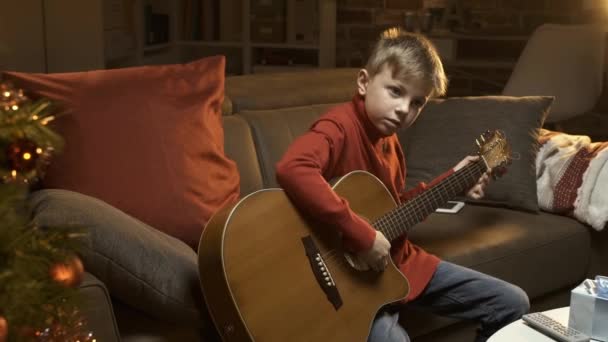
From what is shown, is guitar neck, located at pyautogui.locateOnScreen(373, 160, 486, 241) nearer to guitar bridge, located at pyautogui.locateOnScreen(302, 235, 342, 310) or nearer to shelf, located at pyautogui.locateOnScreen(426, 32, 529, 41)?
guitar bridge, located at pyautogui.locateOnScreen(302, 235, 342, 310)

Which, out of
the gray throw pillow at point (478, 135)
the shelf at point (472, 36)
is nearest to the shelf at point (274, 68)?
the shelf at point (472, 36)

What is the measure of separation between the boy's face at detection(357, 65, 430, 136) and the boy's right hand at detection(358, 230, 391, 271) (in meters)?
0.28

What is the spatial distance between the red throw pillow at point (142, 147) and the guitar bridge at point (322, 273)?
34 centimetres

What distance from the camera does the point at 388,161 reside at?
2109 mm

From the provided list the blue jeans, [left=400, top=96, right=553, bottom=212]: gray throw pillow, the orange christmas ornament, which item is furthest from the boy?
the orange christmas ornament

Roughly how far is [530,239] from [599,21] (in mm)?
2762

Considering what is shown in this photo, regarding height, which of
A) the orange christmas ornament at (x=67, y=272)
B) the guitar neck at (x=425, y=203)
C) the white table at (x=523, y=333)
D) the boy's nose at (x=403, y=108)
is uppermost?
the boy's nose at (x=403, y=108)

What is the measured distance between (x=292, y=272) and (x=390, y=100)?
0.49m

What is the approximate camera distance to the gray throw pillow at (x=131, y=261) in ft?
5.16

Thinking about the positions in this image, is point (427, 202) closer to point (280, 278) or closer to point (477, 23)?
point (280, 278)

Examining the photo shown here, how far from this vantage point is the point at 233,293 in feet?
5.33

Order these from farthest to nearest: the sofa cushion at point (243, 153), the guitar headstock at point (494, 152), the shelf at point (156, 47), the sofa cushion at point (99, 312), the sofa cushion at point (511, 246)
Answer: the shelf at point (156, 47), the sofa cushion at point (243, 153), the sofa cushion at point (511, 246), the guitar headstock at point (494, 152), the sofa cushion at point (99, 312)

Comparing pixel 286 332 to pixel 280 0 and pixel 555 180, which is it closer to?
pixel 555 180

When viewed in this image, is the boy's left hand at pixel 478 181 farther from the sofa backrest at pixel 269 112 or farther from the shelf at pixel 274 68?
the shelf at pixel 274 68
